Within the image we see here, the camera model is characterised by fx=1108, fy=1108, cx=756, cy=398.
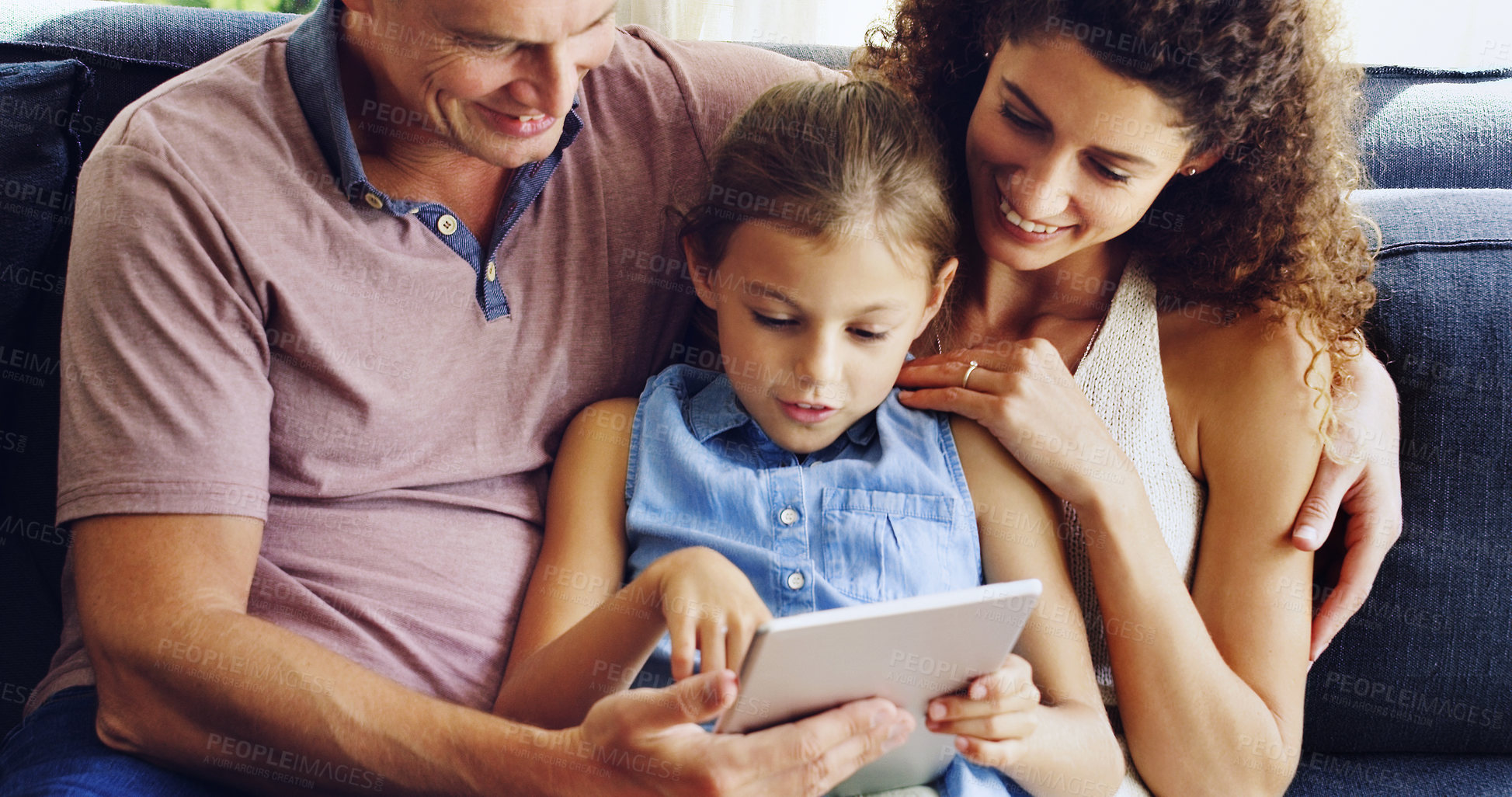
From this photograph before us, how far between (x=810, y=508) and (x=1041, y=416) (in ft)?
0.95

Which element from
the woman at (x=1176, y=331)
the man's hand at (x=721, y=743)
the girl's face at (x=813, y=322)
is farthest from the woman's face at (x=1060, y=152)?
the man's hand at (x=721, y=743)

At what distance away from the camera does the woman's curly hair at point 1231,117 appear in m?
1.23

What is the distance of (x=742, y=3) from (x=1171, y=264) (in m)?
1.55

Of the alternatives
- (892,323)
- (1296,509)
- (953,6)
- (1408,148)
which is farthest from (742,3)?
(1296,509)

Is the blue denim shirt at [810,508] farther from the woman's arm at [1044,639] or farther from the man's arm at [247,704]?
the man's arm at [247,704]

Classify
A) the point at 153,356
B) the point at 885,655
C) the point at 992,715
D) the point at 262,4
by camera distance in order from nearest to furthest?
the point at 885,655
the point at 992,715
the point at 153,356
the point at 262,4

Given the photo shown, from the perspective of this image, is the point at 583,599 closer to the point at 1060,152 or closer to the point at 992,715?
the point at 992,715

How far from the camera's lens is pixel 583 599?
1306 millimetres

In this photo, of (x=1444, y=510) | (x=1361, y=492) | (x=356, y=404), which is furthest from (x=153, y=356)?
(x=1444, y=510)

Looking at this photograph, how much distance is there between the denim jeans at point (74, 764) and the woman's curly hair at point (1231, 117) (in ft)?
3.72

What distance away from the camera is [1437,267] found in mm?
1473

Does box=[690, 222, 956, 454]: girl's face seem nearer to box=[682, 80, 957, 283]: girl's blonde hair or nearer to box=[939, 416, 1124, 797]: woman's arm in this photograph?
box=[682, 80, 957, 283]: girl's blonde hair

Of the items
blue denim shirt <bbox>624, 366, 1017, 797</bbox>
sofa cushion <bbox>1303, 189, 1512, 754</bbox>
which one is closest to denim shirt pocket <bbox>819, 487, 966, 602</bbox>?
blue denim shirt <bbox>624, 366, 1017, 797</bbox>

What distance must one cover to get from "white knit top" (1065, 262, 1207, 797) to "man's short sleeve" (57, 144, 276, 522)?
98 centimetres
